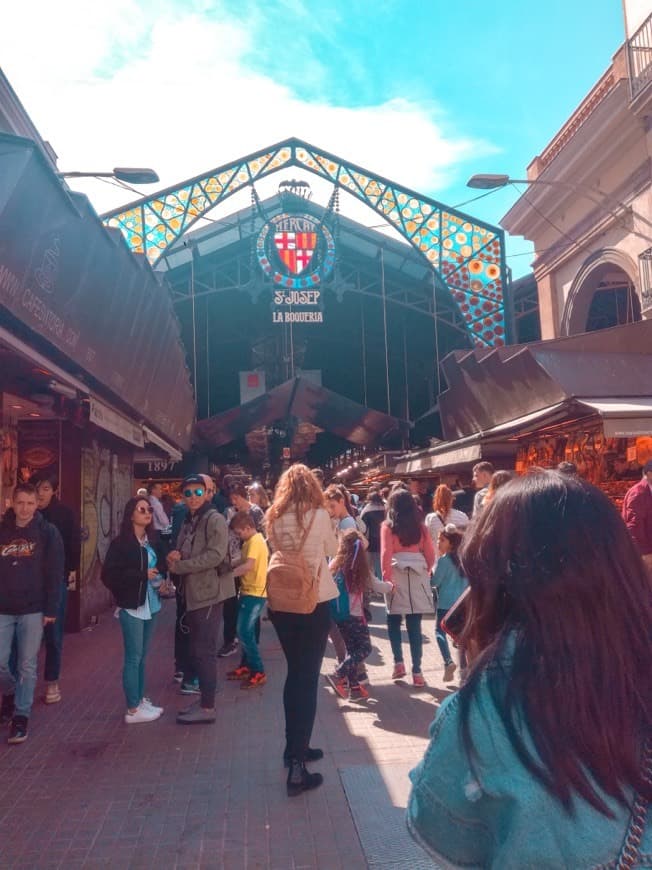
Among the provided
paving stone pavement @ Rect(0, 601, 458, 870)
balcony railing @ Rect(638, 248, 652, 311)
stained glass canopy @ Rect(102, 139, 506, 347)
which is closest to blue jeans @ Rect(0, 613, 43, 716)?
paving stone pavement @ Rect(0, 601, 458, 870)

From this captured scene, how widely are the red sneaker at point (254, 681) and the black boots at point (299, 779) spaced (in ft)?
7.57

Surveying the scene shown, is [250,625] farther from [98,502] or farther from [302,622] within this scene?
[98,502]

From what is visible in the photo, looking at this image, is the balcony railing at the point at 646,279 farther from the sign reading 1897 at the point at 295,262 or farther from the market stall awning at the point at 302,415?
the sign reading 1897 at the point at 295,262

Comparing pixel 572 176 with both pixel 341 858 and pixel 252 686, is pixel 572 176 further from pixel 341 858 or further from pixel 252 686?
pixel 341 858

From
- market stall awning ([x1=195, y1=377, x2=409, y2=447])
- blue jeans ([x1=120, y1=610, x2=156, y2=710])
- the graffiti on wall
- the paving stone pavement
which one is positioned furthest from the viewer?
market stall awning ([x1=195, y1=377, x2=409, y2=447])

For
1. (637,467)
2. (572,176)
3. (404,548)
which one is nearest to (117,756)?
(404,548)

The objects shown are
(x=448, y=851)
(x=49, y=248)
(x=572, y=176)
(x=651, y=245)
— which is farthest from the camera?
(x=572, y=176)

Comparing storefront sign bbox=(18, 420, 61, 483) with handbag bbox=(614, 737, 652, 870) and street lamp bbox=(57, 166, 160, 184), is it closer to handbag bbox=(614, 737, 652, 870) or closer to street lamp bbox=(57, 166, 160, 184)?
street lamp bbox=(57, 166, 160, 184)

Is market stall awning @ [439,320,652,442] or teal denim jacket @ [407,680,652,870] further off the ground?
market stall awning @ [439,320,652,442]

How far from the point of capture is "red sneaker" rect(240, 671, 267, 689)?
6.57m

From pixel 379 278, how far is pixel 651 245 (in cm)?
1378

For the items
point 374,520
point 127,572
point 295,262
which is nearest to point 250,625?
point 127,572

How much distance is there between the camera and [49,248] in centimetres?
642

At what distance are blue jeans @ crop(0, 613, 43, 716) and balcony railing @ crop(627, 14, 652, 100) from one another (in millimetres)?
12631
